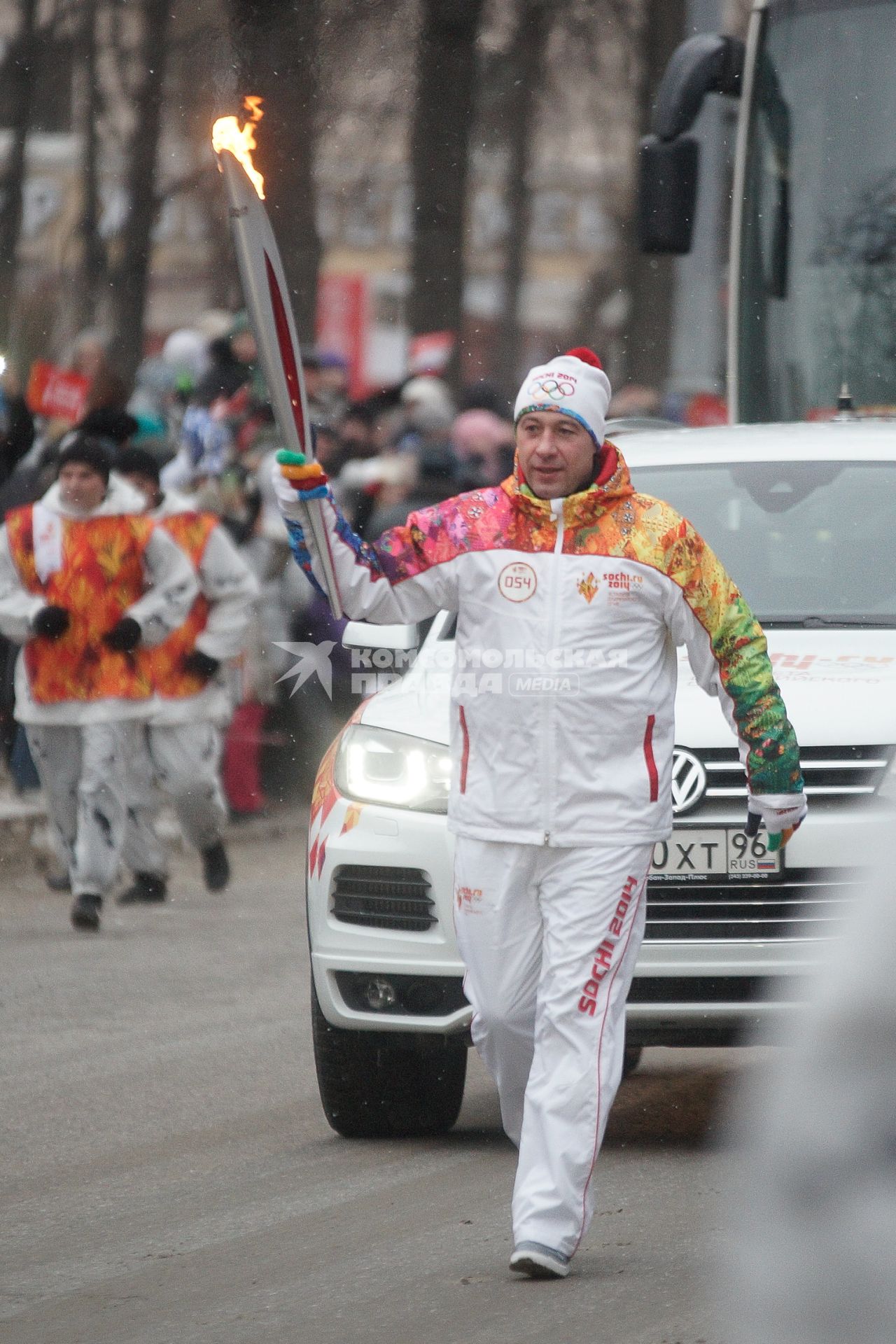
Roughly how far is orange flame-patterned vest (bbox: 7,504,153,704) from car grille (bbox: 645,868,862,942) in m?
5.39

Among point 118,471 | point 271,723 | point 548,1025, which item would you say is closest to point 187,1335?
point 548,1025

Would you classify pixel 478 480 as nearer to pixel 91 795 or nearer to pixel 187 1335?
pixel 91 795

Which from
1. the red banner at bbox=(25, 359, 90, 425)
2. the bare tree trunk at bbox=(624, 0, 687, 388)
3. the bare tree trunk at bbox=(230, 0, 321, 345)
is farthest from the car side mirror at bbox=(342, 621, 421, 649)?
the bare tree trunk at bbox=(624, 0, 687, 388)

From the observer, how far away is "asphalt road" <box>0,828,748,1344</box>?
4996mm

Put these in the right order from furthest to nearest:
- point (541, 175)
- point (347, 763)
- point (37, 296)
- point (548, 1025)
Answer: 1. point (541, 175)
2. point (37, 296)
3. point (347, 763)
4. point (548, 1025)

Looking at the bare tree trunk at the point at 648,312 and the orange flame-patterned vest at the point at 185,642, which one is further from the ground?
the bare tree trunk at the point at 648,312

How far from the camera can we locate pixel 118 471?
12.1 metres

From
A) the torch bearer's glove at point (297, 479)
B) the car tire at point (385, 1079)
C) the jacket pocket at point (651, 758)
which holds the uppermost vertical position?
the torch bearer's glove at point (297, 479)

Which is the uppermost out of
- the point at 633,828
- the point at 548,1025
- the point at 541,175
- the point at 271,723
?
the point at 541,175

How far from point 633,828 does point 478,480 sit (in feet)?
32.4

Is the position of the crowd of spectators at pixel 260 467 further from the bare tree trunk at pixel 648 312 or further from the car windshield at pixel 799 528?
the bare tree trunk at pixel 648 312

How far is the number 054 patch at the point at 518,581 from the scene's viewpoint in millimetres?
5520

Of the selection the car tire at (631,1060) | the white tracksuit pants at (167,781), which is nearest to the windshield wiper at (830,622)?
the car tire at (631,1060)

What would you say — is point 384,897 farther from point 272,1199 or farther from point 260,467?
point 260,467
